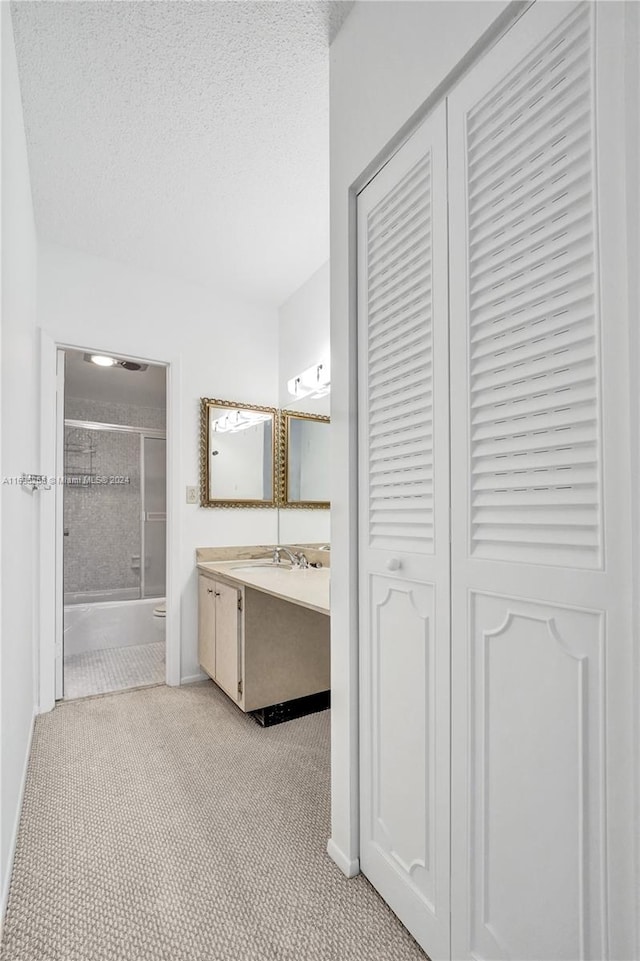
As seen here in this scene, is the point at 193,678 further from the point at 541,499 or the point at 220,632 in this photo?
the point at 541,499

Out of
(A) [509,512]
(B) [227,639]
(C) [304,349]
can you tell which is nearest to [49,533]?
(B) [227,639]

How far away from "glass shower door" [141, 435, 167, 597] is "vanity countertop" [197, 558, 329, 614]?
95.3 inches

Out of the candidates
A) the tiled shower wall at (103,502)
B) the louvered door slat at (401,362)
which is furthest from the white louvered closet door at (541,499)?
the tiled shower wall at (103,502)

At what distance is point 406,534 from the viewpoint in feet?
3.77

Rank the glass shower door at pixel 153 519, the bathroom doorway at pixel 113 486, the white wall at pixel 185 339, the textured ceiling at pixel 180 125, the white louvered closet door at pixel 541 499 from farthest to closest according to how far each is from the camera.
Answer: the glass shower door at pixel 153 519 → the bathroom doorway at pixel 113 486 → the white wall at pixel 185 339 → the textured ceiling at pixel 180 125 → the white louvered closet door at pixel 541 499

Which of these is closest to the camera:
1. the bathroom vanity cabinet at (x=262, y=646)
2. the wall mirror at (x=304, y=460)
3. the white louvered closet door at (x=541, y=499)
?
the white louvered closet door at (x=541, y=499)

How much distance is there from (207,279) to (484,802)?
9.84ft

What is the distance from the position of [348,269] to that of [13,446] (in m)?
1.20

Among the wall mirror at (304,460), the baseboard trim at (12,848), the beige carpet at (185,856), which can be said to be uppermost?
the wall mirror at (304,460)

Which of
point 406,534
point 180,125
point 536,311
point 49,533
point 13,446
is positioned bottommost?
point 49,533

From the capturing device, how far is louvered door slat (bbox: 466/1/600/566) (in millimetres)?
739

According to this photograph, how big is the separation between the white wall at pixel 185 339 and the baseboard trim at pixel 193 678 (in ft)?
0.04

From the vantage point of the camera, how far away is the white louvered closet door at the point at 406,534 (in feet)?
3.40

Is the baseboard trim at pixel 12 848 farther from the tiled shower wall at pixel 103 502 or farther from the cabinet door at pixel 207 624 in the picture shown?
the tiled shower wall at pixel 103 502
